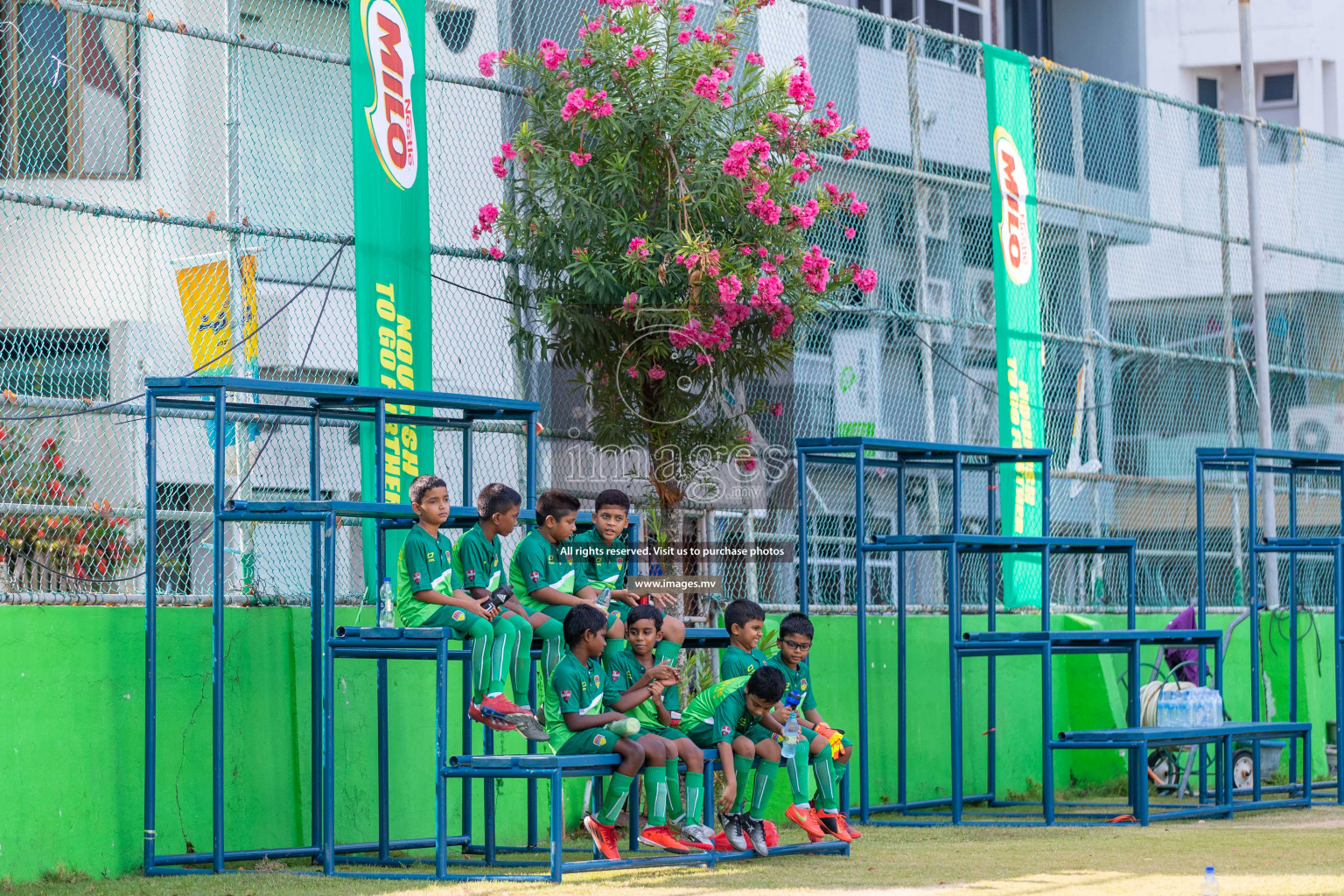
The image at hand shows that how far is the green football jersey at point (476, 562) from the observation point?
8094mm

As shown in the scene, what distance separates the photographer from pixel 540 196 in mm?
9703

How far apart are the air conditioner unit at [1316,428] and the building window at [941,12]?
691 cm

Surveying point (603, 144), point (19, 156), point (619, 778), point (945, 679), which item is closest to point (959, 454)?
Answer: point (945, 679)

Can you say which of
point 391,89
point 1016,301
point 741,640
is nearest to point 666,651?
point 741,640

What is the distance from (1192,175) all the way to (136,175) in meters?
9.29

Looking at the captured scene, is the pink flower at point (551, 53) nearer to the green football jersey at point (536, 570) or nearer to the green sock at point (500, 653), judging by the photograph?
the green football jersey at point (536, 570)

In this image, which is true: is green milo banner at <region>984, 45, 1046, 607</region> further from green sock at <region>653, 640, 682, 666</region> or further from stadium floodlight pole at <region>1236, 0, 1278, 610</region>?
green sock at <region>653, 640, 682, 666</region>

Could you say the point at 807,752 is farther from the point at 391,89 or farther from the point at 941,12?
the point at 941,12

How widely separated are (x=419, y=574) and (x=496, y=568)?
55cm

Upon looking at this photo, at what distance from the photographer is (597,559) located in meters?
8.69

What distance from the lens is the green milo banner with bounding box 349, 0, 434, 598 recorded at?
29.0 ft

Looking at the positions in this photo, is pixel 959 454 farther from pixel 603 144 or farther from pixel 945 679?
pixel 603 144

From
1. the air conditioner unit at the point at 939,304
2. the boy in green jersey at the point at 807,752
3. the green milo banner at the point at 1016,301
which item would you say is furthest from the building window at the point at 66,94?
the green milo banner at the point at 1016,301

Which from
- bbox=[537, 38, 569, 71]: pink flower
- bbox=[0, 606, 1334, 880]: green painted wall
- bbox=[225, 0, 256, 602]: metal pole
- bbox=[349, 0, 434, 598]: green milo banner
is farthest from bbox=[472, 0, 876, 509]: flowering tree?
bbox=[0, 606, 1334, 880]: green painted wall
